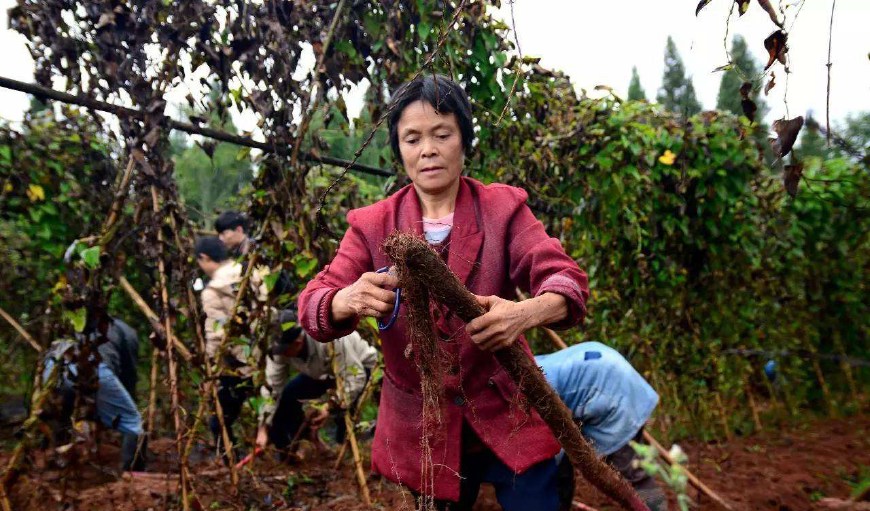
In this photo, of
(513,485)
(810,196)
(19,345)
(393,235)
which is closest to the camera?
(393,235)

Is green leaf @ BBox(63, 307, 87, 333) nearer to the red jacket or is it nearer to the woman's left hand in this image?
the red jacket

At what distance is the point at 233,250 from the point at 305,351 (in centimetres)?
115

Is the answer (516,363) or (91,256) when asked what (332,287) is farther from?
(91,256)

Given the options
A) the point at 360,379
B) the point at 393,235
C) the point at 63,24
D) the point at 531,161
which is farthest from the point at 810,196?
the point at 63,24

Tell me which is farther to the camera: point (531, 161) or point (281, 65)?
point (531, 161)

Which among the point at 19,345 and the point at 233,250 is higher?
the point at 233,250

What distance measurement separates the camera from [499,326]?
1452 mm

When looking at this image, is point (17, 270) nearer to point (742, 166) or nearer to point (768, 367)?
point (742, 166)

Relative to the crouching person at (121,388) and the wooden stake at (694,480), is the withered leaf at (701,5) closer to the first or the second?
the wooden stake at (694,480)

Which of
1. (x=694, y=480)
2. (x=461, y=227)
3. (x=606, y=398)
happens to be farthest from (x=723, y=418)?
(x=461, y=227)

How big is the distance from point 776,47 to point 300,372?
3.35m

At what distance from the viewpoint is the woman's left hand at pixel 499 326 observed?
1451 mm

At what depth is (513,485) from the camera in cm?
184

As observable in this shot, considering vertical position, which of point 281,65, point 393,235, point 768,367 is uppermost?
point 281,65
